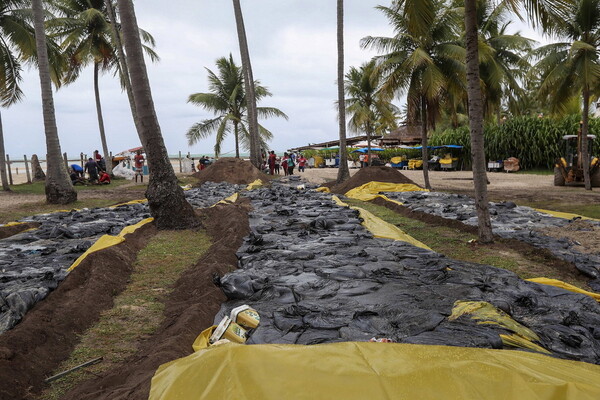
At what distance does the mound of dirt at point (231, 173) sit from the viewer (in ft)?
74.8

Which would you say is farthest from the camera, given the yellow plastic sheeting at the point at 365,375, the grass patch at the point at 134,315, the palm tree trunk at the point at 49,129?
the palm tree trunk at the point at 49,129

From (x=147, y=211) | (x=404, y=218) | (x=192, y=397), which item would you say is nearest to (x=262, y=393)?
(x=192, y=397)

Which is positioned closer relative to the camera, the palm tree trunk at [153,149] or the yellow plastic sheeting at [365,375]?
the yellow plastic sheeting at [365,375]

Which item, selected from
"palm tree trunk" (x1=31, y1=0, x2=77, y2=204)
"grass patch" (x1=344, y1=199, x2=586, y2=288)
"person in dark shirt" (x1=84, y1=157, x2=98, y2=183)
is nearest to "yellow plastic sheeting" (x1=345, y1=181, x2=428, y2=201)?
"grass patch" (x1=344, y1=199, x2=586, y2=288)

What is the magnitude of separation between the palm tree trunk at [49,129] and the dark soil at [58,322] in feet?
27.8

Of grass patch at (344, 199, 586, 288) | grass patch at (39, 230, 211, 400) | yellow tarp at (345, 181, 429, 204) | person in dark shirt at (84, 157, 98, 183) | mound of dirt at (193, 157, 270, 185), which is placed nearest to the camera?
grass patch at (39, 230, 211, 400)

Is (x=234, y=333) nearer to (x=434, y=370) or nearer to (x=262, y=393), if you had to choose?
(x=262, y=393)

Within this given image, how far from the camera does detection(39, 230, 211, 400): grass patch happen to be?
3410 millimetres

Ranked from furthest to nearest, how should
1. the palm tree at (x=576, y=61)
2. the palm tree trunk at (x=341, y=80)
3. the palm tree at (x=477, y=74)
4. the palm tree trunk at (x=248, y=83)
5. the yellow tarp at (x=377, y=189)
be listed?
the palm tree trunk at (x=248, y=83)
the palm tree trunk at (x=341, y=80)
the yellow tarp at (x=377, y=189)
the palm tree at (x=576, y=61)
the palm tree at (x=477, y=74)

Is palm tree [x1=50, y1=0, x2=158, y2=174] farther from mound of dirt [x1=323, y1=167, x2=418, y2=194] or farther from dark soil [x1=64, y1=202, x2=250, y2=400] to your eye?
dark soil [x1=64, y1=202, x2=250, y2=400]

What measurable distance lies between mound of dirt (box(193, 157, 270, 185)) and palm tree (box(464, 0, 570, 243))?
53.2 ft

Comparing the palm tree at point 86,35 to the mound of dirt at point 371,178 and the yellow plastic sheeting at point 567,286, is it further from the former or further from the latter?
the yellow plastic sheeting at point 567,286

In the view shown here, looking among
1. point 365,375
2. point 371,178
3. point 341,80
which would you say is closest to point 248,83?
point 341,80

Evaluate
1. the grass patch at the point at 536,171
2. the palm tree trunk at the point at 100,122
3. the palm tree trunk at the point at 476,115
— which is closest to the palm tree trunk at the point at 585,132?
the palm tree trunk at the point at 476,115
